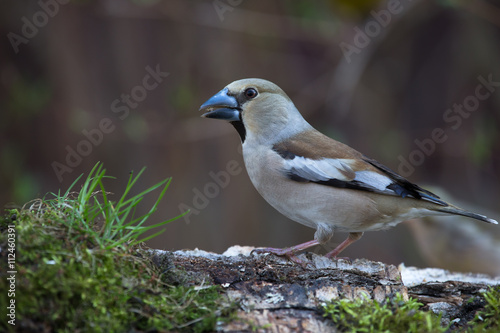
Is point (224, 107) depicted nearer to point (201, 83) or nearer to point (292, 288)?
point (292, 288)

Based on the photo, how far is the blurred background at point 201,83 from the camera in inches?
324

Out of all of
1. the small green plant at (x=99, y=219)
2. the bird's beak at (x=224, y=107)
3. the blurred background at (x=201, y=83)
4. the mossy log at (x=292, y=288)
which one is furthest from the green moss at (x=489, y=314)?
the blurred background at (x=201, y=83)

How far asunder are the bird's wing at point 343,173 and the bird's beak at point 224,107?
600 mm

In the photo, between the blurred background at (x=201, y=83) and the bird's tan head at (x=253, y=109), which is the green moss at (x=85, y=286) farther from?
the blurred background at (x=201, y=83)

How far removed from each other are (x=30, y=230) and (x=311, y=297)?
1683mm

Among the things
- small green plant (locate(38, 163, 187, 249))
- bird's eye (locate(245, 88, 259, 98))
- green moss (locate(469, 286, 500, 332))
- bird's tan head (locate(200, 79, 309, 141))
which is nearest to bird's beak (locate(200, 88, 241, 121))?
bird's tan head (locate(200, 79, 309, 141))

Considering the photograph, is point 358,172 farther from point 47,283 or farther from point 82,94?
point 82,94

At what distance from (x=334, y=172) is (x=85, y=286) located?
9.16 ft

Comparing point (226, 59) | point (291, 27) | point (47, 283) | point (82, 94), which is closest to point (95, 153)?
point (82, 94)

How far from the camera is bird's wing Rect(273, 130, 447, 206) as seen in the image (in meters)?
4.69

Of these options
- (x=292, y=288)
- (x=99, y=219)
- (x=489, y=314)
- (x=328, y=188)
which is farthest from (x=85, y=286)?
(x=328, y=188)

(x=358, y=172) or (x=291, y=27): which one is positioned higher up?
(x=291, y=27)

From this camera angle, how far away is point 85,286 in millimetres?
2521

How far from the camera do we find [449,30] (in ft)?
30.8
